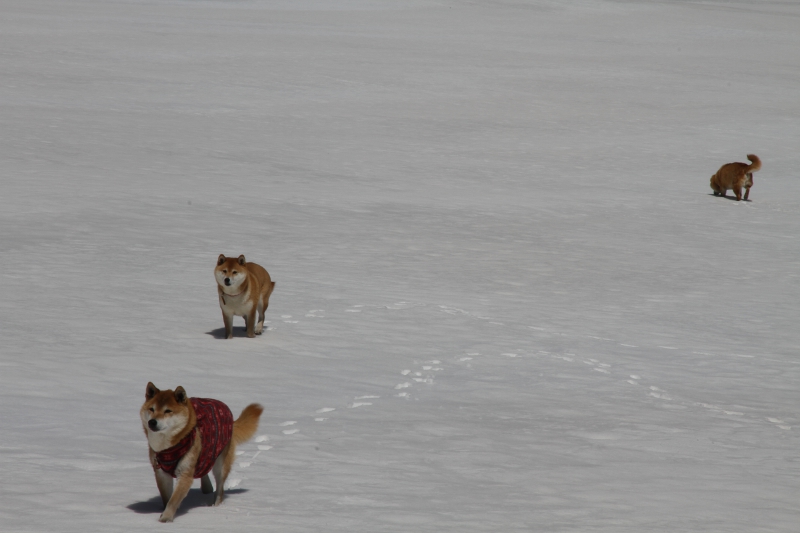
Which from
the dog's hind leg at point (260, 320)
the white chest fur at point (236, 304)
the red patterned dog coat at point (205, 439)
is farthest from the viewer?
the dog's hind leg at point (260, 320)

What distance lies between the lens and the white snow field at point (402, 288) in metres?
5.67

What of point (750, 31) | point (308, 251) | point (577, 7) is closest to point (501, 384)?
point (308, 251)

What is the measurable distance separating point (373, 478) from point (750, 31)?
4119cm

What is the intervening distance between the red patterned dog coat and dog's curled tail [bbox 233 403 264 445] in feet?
0.64

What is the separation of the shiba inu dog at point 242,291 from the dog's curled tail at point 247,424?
112 inches

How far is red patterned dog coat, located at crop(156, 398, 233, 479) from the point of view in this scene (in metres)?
4.74

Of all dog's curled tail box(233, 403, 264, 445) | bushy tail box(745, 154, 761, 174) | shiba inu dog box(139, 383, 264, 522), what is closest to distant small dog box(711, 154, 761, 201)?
bushy tail box(745, 154, 761, 174)

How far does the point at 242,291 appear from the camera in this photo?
28.1ft

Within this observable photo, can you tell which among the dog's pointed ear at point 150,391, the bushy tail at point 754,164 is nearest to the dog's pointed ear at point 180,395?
the dog's pointed ear at point 150,391

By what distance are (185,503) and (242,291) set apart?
3537 mm

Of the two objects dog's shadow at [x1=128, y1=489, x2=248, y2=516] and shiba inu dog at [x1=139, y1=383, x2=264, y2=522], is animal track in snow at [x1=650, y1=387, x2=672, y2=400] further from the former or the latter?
shiba inu dog at [x1=139, y1=383, x2=264, y2=522]

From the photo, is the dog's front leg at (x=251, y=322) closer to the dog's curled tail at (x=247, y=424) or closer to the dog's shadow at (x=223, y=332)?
the dog's shadow at (x=223, y=332)

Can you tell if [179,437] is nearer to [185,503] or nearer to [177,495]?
[177,495]

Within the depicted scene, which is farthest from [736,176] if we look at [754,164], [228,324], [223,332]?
[228,324]
